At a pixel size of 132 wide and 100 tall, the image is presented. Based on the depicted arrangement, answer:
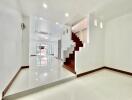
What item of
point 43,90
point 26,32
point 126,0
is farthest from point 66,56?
point 126,0

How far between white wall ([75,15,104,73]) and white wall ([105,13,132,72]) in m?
0.39

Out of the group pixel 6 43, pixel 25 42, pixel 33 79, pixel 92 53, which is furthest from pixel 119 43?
pixel 25 42

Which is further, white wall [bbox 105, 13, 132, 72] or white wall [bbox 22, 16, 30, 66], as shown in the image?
white wall [bbox 22, 16, 30, 66]

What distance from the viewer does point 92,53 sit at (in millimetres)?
4219

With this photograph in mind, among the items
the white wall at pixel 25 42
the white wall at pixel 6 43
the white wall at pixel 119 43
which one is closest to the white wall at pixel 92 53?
the white wall at pixel 119 43

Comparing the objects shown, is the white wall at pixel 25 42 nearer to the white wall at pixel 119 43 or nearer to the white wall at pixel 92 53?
the white wall at pixel 92 53

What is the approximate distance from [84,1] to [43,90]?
3281 millimetres

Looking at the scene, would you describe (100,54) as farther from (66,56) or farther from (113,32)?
(66,56)

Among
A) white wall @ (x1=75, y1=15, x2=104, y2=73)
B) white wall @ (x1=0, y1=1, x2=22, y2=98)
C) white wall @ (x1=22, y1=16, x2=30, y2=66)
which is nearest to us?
white wall @ (x1=0, y1=1, x2=22, y2=98)

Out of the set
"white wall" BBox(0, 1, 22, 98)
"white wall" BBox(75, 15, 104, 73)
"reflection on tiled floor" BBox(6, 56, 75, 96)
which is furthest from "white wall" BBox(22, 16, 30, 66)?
"white wall" BBox(75, 15, 104, 73)

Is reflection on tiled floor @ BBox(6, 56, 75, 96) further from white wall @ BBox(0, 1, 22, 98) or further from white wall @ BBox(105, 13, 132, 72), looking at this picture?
white wall @ BBox(105, 13, 132, 72)

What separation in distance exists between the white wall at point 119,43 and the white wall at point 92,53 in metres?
0.39

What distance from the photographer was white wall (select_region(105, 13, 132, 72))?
396 cm

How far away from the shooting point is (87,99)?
2078 mm
